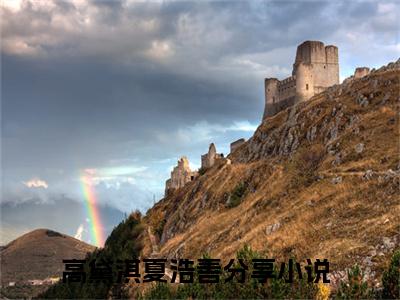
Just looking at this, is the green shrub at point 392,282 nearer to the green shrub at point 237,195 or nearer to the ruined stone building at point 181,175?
the green shrub at point 237,195

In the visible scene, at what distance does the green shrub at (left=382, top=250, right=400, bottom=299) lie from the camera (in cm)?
2946

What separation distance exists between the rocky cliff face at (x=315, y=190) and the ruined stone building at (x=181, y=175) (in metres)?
33.2

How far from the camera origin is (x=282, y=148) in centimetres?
8300

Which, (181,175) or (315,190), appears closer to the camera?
(315,190)

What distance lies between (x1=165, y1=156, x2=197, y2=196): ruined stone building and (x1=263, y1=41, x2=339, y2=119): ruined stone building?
35.2 m

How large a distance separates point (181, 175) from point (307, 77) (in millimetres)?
49915

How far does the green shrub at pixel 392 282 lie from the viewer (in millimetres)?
29459

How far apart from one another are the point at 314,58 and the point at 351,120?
36027 millimetres

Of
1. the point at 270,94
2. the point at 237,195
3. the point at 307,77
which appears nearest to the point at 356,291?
the point at 237,195

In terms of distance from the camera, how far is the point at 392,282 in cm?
2969

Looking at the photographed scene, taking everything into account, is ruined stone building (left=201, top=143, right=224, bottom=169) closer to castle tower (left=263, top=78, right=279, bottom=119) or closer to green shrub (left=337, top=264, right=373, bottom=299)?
castle tower (left=263, top=78, right=279, bottom=119)

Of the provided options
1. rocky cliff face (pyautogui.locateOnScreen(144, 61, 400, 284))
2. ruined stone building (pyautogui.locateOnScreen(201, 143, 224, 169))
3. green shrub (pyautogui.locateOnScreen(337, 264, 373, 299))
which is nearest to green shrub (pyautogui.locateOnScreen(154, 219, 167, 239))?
rocky cliff face (pyautogui.locateOnScreen(144, 61, 400, 284))

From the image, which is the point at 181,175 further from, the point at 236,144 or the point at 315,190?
the point at 315,190

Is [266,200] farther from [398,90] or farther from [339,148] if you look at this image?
[398,90]
